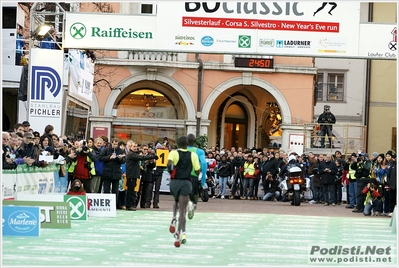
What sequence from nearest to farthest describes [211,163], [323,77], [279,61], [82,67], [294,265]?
[294,265] < [82,67] < [211,163] < [279,61] < [323,77]

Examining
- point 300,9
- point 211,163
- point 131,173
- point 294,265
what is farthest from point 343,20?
point 294,265

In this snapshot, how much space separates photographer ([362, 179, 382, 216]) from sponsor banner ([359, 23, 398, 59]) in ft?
11.6

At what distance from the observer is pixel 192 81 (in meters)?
44.7

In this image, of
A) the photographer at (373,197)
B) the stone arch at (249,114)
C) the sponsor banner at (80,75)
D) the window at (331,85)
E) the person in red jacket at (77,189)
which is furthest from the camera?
the window at (331,85)

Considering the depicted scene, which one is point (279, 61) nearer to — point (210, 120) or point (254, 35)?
point (210, 120)

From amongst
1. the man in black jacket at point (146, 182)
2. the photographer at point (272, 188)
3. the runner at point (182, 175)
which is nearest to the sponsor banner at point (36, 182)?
the man in black jacket at point (146, 182)

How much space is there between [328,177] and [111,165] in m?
11.0

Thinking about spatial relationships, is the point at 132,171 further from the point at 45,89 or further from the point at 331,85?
the point at 331,85

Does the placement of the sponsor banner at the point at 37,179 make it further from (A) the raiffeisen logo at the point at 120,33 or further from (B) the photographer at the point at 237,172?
(B) the photographer at the point at 237,172

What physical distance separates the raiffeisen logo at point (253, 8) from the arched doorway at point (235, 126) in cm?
2524

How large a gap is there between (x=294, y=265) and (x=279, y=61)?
32.5 metres

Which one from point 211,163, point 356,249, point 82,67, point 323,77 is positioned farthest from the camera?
point 323,77

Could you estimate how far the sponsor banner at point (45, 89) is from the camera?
23875 mm

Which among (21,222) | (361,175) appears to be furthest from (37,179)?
(361,175)
